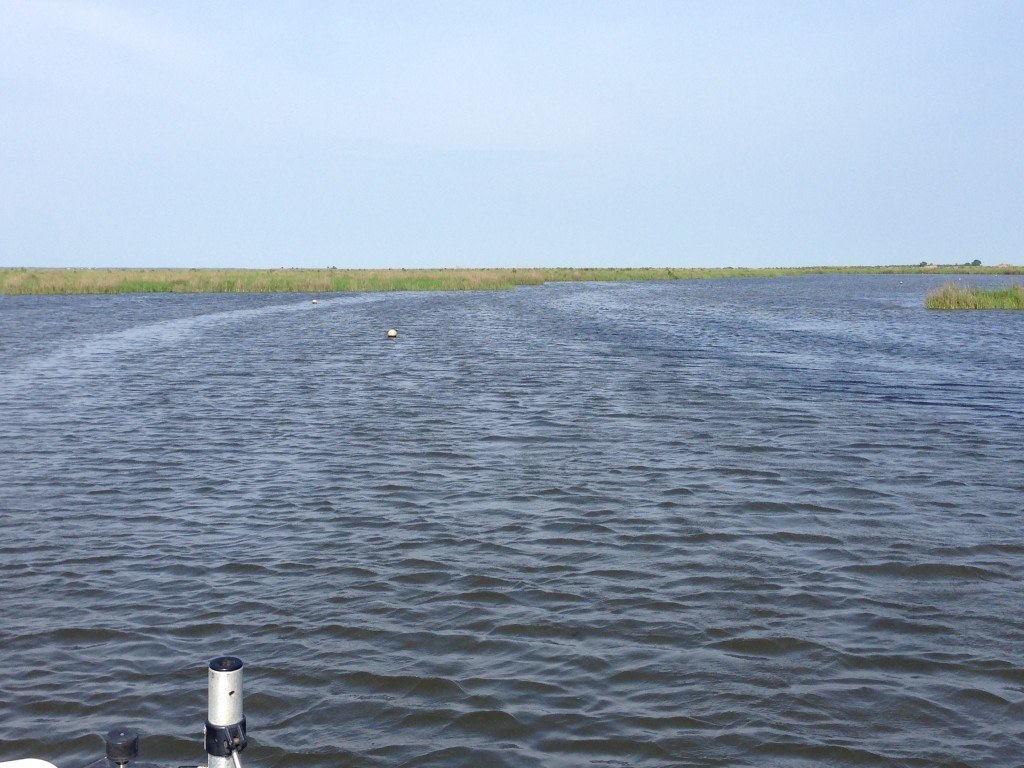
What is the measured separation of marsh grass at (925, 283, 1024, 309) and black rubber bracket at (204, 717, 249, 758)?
53.7m

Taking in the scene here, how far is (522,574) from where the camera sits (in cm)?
906

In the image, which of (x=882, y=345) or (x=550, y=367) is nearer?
(x=550, y=367)

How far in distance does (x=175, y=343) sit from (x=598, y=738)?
102 feet

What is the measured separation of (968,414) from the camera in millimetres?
18359

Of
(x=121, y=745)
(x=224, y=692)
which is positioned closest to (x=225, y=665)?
(x=224, y=692)

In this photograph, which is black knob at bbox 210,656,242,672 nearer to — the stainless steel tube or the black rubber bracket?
the stainless steel tube

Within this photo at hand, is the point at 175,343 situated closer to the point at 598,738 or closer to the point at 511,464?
the point at 511,464

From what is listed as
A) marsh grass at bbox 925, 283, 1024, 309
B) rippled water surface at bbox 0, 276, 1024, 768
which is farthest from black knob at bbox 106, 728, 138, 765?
marsh grass at bbox 925, 283, 1024, 309

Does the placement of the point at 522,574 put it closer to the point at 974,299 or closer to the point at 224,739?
the point at 224,739

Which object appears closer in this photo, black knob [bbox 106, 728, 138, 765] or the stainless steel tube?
black knob [bbox 106, 728, 138, 765]

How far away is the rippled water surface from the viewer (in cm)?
625

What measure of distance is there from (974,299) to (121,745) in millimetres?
54720

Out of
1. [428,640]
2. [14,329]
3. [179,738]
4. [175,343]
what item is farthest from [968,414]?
[14,329]

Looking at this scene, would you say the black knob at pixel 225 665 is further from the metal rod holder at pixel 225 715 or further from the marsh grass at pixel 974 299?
the marsh grass at pixel 974 299
